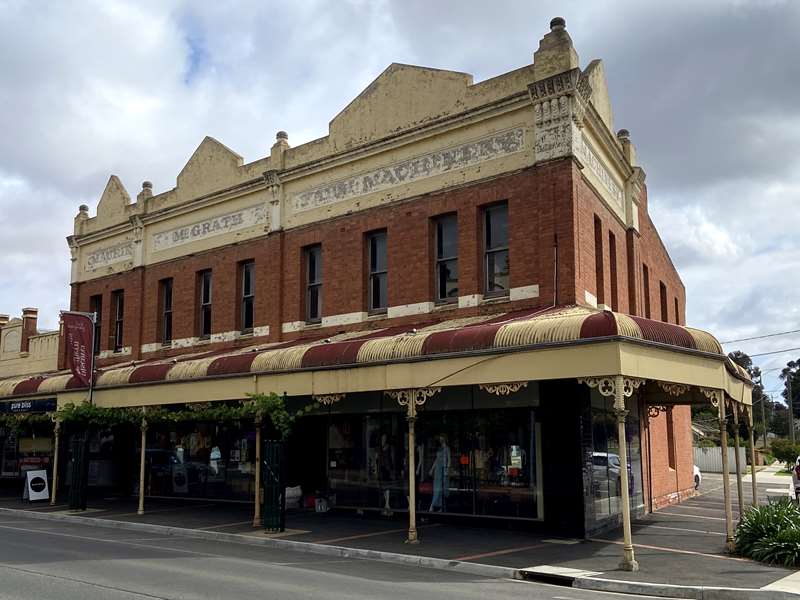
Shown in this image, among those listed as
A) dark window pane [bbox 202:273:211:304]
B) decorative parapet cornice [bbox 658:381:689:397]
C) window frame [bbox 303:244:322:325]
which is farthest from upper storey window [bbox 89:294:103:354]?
decorative parapet cornice [bbox 658:381:689:397]

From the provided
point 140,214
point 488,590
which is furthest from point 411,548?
point 140,214

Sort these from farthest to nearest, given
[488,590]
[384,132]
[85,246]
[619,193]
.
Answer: [85,246], [619,193], [384,132], [488,590]

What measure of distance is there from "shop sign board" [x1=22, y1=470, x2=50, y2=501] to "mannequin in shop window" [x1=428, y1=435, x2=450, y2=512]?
13.4 metres

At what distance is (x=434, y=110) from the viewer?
18.4m

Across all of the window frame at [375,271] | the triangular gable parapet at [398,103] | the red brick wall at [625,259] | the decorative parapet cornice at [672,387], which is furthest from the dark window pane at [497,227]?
the decorative parapet cornice at [672,387]

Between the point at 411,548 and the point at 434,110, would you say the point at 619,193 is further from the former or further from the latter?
the point at 411,548

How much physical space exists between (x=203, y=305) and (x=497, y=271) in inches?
433

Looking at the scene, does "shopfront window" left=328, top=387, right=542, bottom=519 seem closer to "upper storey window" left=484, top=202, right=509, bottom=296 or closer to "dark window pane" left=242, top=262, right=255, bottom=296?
"upper storey window" left=484, top=202, right=509, bottom=296

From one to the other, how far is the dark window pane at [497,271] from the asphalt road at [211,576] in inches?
273

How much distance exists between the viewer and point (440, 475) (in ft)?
57.9

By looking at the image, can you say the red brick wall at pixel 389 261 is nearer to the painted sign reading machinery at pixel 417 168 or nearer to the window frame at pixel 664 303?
the painted sign reading machinery at pixel 417 168

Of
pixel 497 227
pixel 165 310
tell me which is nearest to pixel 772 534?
pixel 497 227

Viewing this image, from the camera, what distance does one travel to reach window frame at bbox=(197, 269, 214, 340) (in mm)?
23906

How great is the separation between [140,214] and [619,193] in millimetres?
15847
